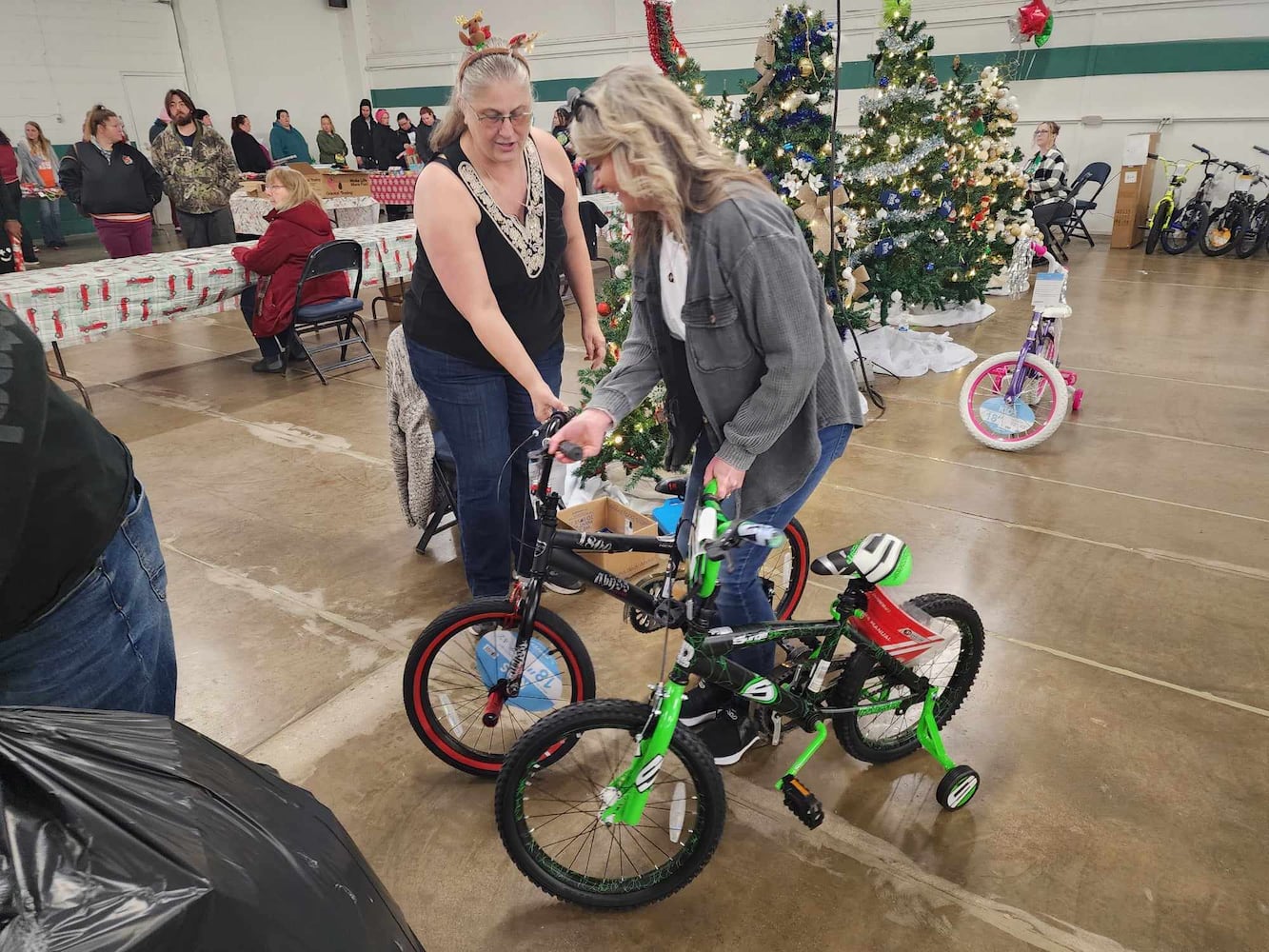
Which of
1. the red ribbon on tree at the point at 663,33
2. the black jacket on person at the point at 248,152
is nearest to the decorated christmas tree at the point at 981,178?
the red ribbon on tree at the point at 663,33

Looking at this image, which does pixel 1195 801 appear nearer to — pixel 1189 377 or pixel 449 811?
pixel 449 811

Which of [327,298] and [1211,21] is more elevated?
[1211,21]

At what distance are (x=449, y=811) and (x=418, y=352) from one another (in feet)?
3.89

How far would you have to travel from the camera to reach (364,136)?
13.1m

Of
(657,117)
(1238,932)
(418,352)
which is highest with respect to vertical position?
(657,117)

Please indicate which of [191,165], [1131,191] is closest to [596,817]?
[191,165]

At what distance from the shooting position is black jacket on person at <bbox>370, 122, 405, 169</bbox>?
1281 cm

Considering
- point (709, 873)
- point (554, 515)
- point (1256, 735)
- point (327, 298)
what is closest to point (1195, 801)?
point (1256, 735)

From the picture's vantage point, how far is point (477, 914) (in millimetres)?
1765

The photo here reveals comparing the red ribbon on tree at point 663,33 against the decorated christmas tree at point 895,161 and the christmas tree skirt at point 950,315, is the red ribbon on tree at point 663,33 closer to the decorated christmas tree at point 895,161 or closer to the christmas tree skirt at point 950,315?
the decorated christmas tree at point 895,161

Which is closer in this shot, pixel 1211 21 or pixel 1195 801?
pixel 1195 801

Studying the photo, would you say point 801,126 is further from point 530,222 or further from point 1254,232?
point 1254,232

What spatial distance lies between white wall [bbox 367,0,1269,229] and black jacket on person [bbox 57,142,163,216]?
8.01 m

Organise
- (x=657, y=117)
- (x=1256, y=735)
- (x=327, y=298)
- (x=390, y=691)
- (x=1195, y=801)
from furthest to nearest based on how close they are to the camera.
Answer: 1. (x=327, y=298)
2. (x=390, y=691)
3. (x=1256, y=735)
4. (x=1195, y=801)
5. (x=657, y=117)
